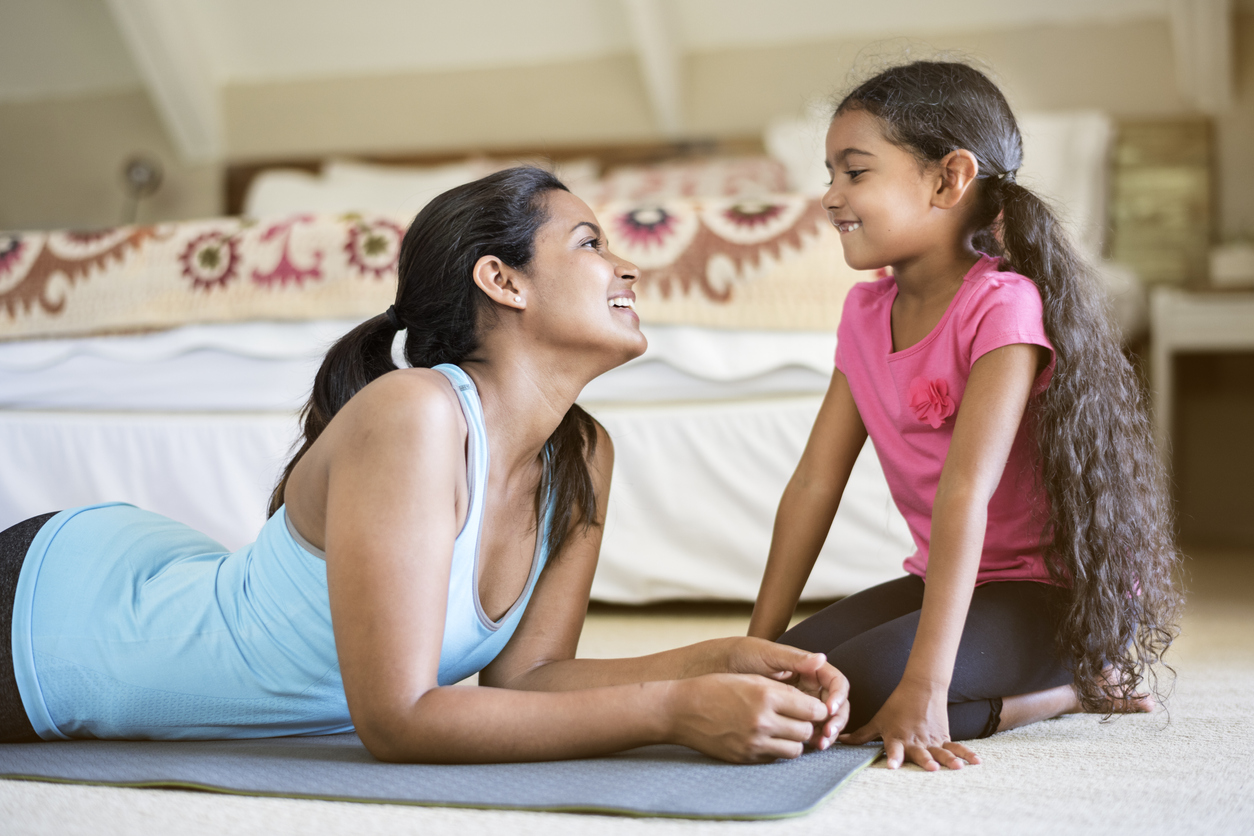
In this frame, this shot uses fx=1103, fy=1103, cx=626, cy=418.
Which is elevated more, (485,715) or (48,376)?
(48,376)

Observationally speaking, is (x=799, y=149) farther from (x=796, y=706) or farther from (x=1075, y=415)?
(x=796, y=706)

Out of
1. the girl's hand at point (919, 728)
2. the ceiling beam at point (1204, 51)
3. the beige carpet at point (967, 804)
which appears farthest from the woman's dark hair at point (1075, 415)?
the ceiling beam at point (1204, 51)

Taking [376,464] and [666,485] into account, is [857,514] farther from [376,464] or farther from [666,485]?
[376,464]

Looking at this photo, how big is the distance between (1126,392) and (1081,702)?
12.9 inches

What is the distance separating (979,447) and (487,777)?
53cm

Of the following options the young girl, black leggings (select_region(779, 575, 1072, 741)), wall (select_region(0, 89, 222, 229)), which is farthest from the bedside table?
wall (select_region(0, 89, 222, 229))

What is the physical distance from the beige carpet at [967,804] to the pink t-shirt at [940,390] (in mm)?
209

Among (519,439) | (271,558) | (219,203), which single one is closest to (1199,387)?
(519,439)

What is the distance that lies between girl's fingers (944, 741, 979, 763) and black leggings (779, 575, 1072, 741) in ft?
0.28

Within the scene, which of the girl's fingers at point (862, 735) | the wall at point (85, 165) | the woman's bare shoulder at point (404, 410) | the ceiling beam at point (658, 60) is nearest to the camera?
the woman's bare shoulder at point (404, 410)

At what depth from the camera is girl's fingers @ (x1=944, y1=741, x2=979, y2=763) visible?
0.95 meters

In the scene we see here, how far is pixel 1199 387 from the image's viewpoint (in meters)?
3.26

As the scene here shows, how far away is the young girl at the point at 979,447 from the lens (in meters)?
1.04

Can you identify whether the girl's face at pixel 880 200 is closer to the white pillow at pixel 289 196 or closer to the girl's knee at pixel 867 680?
the girl's knee at pixel 867 680
